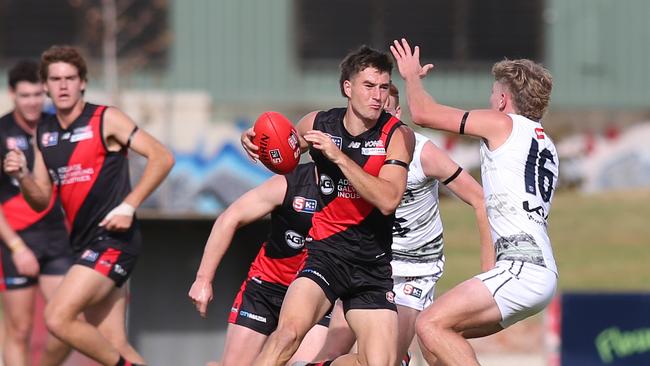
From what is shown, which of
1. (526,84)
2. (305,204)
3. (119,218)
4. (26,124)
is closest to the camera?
(526,84)

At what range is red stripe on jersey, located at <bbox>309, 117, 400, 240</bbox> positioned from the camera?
6.91m

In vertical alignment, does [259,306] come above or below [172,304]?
above

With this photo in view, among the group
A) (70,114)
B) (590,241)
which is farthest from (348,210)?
(590,241)

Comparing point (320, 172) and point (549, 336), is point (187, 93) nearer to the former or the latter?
point (549, 336)

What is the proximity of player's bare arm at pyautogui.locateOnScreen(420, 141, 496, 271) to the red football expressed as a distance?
0.97 m

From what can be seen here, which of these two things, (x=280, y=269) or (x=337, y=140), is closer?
(x=337, y=140)

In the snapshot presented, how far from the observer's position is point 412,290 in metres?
7.62

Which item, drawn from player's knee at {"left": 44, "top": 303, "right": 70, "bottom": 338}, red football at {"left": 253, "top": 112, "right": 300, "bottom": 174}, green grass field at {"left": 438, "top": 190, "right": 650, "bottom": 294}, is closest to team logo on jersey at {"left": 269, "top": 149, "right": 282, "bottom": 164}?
red football at {"left": 253, "top": 112, "right": 300, "bottom": 174}

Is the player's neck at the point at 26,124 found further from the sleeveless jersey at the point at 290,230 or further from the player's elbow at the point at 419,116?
the player's elbow at the point at 419,116

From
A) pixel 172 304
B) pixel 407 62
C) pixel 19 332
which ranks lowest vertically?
pixel 172 304

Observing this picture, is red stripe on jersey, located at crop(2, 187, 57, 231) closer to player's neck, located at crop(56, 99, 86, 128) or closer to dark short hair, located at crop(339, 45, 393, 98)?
player's neck, located at crop(56, 99, 86, 128)

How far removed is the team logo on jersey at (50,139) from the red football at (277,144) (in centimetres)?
201

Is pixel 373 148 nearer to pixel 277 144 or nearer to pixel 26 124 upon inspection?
pixel 277 144

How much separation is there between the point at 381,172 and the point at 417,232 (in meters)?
0.94
